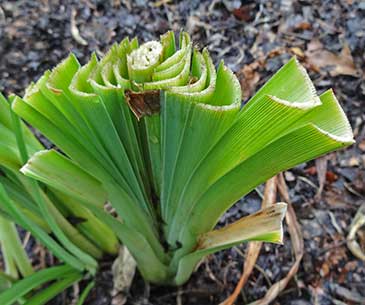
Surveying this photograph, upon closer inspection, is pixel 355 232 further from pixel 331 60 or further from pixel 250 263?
pixel 331 60

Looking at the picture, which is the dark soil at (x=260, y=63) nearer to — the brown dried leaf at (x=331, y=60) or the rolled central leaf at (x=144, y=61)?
the brown dried leaf at (x=331, y=60)

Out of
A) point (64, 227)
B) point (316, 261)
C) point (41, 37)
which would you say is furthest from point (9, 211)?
point (41, 37)

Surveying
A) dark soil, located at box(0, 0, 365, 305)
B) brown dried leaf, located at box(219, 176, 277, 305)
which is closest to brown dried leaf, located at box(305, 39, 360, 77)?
dark soil, located at box(0, 0, 365, 305)

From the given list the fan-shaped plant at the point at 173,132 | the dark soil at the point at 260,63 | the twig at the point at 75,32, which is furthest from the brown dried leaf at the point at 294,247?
the twig at the point at 75,32

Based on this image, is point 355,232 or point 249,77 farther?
point 249,77

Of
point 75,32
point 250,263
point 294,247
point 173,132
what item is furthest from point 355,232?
point 75,32

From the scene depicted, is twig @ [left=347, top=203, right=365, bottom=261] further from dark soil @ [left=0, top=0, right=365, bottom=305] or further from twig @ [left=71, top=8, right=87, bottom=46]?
twig @ [left=71, top=8, right=87, bottom=46]
